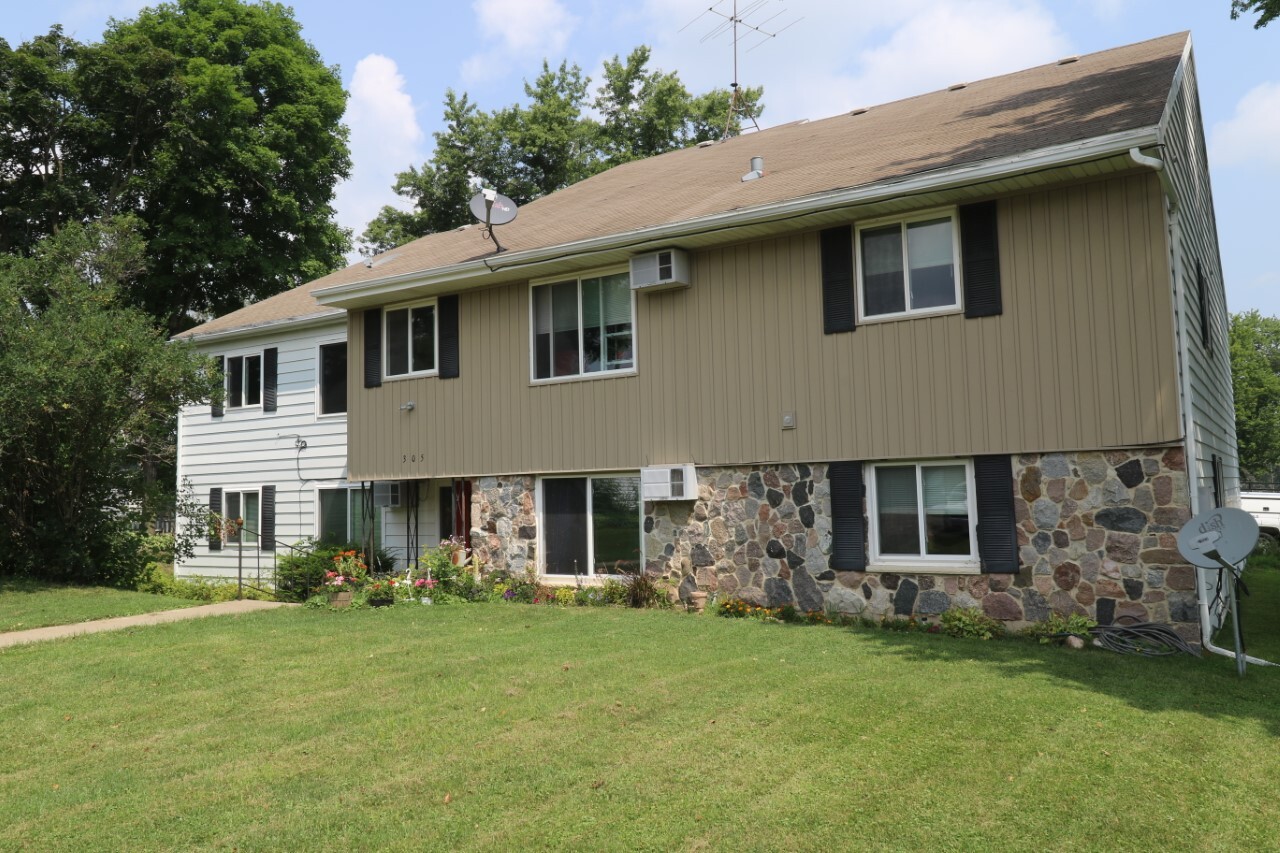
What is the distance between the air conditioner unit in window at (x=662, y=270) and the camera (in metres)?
10.8

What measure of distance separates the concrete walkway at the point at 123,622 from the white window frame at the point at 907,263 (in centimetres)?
786

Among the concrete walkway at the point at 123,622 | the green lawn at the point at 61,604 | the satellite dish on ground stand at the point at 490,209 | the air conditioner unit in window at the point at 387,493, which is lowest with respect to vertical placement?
the concrete walkway at the point at 123,622

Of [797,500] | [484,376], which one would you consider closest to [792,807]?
[797,500]

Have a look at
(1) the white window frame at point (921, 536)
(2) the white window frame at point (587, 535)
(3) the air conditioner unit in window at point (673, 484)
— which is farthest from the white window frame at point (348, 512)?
(1) the white window frame at point (921, 536)

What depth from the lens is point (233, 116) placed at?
82.6 feet

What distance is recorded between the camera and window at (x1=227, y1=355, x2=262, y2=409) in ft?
57.4

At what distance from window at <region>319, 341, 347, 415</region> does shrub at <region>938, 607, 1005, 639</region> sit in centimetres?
1098

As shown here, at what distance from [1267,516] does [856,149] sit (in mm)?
11837

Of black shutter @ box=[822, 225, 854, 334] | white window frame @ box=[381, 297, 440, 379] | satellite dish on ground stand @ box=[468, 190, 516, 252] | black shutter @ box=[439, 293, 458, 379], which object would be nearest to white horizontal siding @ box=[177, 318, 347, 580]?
white window frame @ box=[381, 297, 440, 379]

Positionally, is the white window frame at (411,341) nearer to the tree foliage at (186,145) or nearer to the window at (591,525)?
the window at (591,525)

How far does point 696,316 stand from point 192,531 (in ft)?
32.2

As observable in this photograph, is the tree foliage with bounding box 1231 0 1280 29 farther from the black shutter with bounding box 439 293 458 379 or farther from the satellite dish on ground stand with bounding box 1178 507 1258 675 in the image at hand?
the black shutter with bounding box 439 293 458 379

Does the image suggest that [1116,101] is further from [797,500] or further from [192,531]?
[192,531]

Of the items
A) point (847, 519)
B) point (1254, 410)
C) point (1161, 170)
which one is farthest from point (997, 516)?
point (1254, 410)
